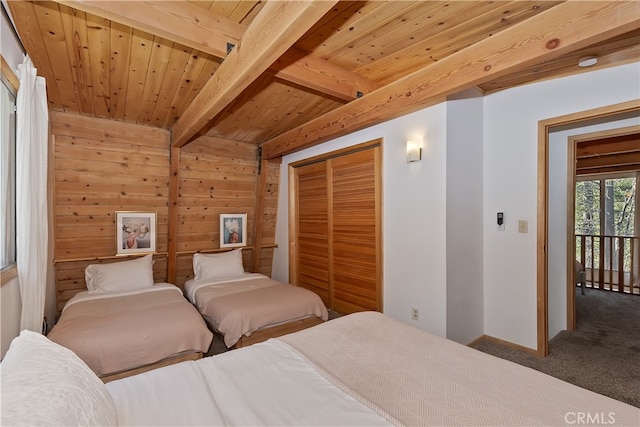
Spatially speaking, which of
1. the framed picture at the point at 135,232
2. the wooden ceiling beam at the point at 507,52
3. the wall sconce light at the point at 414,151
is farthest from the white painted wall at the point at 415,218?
the framed picture at the point at 135,232

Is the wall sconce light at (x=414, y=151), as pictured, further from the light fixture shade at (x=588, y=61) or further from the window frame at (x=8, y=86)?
the window frame at (x=8, y=86)

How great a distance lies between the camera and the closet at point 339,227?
3307mm

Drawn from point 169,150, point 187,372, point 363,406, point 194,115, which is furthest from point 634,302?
point 169,150

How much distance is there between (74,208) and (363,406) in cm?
362

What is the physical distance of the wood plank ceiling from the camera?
5.07 feet

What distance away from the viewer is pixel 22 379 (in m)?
0.81

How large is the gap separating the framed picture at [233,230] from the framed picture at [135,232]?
33.5 inches

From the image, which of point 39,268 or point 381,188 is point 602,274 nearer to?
point 381,188

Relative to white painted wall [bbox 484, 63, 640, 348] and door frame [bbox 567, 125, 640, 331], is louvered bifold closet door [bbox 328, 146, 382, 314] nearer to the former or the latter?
white painted wall [bbox 484, 63, 640, 348]

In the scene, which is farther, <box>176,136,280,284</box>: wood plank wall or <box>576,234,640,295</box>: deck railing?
<box>576,234,640,295</box>: deck railing

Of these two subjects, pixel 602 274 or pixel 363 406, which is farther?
pixel 602 274

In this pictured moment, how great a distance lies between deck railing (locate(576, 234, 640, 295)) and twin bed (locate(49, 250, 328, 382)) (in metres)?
4.97

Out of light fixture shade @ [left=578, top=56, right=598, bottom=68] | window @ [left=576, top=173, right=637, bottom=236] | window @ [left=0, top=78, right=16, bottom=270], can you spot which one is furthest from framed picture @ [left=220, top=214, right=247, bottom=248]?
window @ [left=576, top=173, right=637, bottom=236]

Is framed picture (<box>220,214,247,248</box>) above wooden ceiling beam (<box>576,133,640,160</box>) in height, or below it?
below
